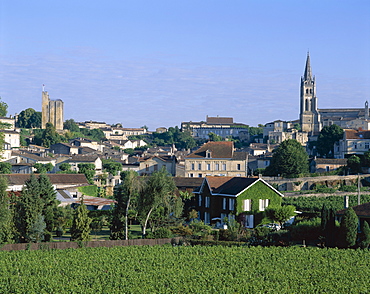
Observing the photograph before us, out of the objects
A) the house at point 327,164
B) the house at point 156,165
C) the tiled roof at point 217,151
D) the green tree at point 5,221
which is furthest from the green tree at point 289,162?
the green tree at point 5,221

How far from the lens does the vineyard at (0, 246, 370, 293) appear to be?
85.7 feet

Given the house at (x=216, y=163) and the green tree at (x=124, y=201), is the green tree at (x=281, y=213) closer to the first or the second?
the green tree at (x=124, y=201)

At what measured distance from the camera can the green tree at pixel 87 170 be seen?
79.9 meters

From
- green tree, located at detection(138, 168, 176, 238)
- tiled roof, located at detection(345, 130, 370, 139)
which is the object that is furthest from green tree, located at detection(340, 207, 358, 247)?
tiled roof, located at detection(345, 130, 370, 139)

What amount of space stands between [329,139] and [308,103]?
72548 mm

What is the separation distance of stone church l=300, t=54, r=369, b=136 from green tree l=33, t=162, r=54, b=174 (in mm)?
93194

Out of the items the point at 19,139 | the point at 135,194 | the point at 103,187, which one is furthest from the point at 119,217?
the point at 19,139

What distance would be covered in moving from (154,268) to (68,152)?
85399mm

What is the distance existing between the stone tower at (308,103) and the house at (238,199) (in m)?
121

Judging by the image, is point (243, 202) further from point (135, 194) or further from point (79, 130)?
point (79, 130)

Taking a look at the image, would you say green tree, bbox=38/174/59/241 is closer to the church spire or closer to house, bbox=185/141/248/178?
house, bbox=185/141/248/178

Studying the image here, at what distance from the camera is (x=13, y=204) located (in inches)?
1598

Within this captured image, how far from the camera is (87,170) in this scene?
82062 millimetres

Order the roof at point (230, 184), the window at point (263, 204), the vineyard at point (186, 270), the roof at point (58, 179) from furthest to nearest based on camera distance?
the roof at point (58, 179)
the window at point (263, 204)
the roof at point (230, 184)
the vineyard at point (186, 270)
